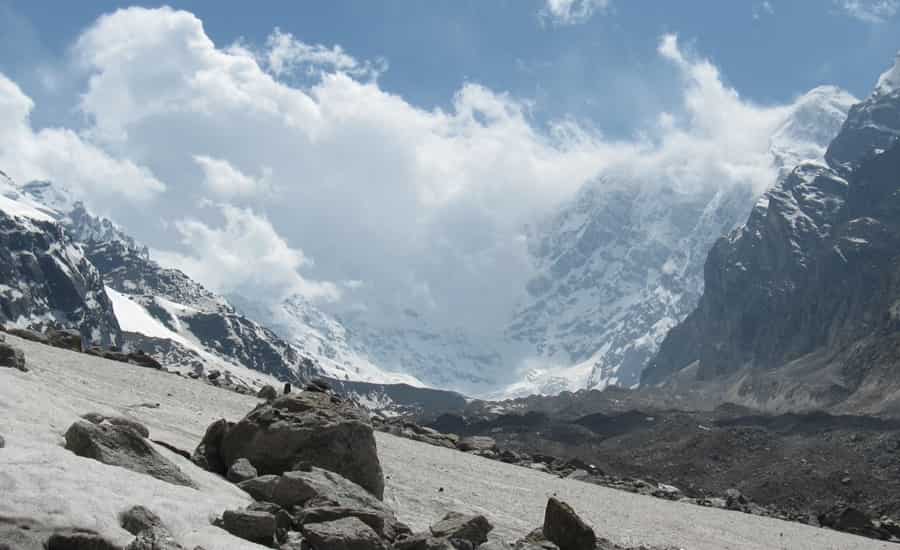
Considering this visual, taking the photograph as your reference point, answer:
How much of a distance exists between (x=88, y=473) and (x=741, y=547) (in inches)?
876

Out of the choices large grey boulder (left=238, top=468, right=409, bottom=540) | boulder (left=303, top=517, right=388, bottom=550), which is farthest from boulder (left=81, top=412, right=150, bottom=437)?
boulder (left=303, top=517, right=388, bottom=550)

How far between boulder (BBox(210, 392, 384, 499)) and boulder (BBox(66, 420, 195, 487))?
11.5 ft

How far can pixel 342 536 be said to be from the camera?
47.6ft

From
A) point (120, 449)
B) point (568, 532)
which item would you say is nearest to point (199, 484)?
point (120, 449)

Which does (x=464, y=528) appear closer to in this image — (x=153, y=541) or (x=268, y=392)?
(x=153, y=541)

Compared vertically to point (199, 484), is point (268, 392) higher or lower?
higher

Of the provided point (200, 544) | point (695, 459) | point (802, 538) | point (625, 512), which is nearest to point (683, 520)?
point (625, 512)

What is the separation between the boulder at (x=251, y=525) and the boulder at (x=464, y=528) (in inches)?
150

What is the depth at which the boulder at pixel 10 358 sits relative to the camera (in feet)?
73.4

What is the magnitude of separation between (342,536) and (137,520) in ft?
10.6

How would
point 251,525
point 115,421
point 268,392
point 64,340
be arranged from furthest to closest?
point 64,340
point 268,392
point 115,421
point 251,525

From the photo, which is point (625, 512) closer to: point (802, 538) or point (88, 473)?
point (802, 538)

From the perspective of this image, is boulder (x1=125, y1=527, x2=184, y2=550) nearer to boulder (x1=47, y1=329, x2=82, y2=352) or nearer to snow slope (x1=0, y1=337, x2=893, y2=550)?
snow slope (x1=0, y1=337, x2=893, y2=550)

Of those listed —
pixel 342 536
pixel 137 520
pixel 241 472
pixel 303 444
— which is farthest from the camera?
pixel 303 444
